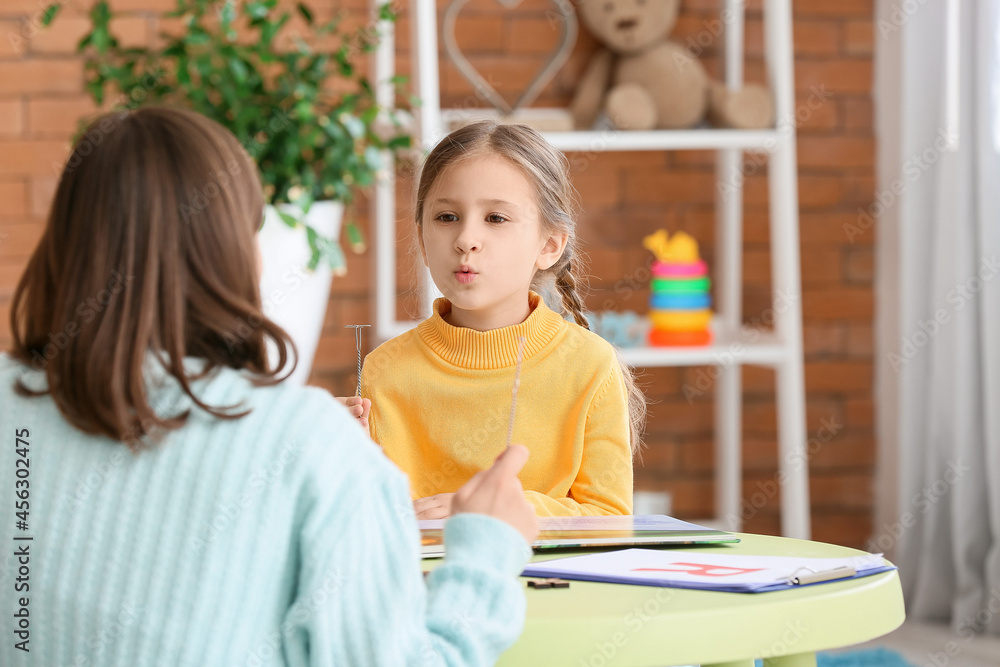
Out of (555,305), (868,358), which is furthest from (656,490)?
(555,305)

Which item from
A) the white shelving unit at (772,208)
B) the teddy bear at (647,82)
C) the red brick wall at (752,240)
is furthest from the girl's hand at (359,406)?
the red brick wall at (752,240)

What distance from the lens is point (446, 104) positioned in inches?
101

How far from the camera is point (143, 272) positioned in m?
0.63

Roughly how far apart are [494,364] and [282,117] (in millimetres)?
1067

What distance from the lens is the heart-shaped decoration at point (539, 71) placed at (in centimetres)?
244

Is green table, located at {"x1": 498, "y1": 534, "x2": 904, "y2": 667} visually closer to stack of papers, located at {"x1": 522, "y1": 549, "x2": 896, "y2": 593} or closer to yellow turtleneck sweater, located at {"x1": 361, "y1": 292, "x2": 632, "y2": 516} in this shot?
stack of papers, located at {"x1": 522, "y1": 549, "x2": 896, "y2": 593}

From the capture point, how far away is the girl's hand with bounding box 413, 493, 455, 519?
A: 986 millimetres

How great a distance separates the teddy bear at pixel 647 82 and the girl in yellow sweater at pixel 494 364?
3.68ft

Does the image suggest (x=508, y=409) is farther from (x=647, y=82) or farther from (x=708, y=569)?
(x=647, y=82)

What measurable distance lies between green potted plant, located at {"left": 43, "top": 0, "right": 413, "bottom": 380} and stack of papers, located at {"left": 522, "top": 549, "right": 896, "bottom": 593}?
4.06 ft

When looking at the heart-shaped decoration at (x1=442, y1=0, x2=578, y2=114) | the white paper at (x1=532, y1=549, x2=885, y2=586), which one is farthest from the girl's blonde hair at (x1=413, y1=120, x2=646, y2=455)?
the heart-shaped decoration at (x1=442, y1=0, x2=578, y2=114)

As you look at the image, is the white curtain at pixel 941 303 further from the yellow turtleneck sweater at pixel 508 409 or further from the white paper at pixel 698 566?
the white paper at pixel 698 566

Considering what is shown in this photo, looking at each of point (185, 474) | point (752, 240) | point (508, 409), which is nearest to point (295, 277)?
point (508, 409)

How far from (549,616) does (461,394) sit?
19.6 inches
